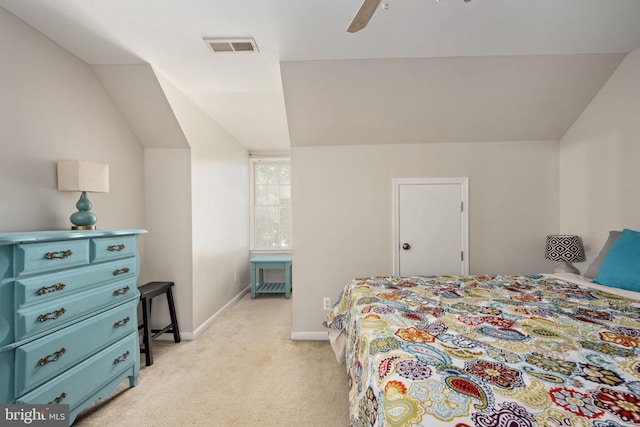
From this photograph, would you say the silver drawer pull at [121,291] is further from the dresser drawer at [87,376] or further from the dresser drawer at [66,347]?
the dresser drawer at [87,376]

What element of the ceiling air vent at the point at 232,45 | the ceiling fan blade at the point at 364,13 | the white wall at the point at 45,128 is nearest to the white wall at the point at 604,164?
the ceiling fan blade at the point at 364,13

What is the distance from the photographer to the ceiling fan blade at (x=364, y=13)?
46.7 inches

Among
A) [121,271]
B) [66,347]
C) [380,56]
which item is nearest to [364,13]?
[380,56]

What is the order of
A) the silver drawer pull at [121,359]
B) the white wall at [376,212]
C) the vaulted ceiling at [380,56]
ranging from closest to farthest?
the vaulted ceiling at [380,56], the silver drawer pull at [121,359], the white wall at [376,212]

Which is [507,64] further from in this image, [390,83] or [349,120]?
[349,120]

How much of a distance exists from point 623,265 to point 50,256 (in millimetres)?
3454

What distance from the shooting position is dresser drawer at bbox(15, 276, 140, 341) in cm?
138

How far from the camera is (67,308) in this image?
158cm

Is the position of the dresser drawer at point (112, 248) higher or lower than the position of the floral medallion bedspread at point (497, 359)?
higher

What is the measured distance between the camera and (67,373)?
1567mm

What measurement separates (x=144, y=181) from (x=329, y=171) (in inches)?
77.2

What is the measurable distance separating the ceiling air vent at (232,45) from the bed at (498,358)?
1.95 meters

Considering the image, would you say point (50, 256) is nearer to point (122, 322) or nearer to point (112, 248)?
point (112, 248)

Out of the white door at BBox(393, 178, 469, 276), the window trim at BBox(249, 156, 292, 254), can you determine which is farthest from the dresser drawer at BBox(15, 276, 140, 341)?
the window trim at BBox(249, 156, 292, 254)
